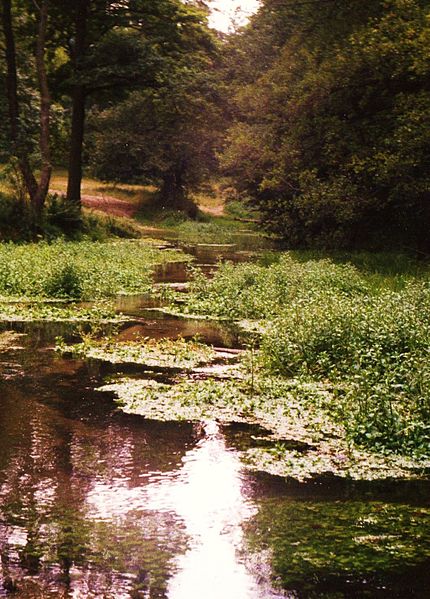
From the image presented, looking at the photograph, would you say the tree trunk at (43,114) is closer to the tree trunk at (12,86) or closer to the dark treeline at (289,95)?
the dark treeline at (289,95)

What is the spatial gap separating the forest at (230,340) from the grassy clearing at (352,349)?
0.04 metres

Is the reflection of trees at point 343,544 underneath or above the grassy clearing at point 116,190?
underneath

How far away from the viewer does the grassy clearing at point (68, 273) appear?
16.8 meters

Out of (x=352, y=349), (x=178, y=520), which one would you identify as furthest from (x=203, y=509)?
(x=352, y=349)

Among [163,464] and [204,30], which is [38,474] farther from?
[204,30]

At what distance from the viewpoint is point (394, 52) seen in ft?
72.4

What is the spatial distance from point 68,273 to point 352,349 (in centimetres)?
820

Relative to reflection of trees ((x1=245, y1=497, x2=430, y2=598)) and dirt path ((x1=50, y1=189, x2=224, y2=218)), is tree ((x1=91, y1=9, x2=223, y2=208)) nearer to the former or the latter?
dirt path ((x1=50, y1=189, x2=224, y2=218))

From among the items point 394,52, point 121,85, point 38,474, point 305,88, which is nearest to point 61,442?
point 38,474

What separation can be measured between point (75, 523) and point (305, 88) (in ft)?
75.4

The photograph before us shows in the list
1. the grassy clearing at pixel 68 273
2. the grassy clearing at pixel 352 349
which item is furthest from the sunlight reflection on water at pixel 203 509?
the grassy clearing at pixel 68 273

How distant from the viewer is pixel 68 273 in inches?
669

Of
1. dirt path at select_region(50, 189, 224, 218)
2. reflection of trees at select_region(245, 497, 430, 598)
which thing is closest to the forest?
reflection of trees at select_region(245, 497, 430, 598)

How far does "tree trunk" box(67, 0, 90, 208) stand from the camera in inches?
1137
